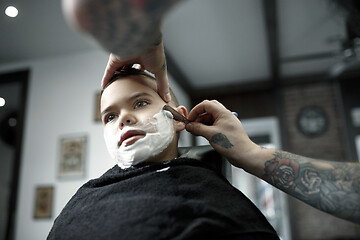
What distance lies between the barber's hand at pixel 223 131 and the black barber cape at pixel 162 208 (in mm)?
90

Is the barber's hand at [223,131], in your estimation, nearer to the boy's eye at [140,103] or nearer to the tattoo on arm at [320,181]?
the tattoo on arm at [320,181]

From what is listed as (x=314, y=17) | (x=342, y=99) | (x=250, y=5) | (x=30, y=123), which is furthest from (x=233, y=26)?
(x=30, y=123)

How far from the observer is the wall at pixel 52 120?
0.87 metres

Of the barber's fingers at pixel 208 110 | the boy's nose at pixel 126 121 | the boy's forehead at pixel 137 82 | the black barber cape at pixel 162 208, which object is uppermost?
the boy's forehead at pixel 137 82

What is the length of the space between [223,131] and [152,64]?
0.44 meters

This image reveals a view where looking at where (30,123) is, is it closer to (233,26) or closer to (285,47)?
(233,26)

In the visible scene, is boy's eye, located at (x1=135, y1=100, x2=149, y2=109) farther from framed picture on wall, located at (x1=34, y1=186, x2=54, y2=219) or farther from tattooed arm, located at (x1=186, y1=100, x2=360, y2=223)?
framed picture on wall, located at (x1=34, y1=186, x2=54, y2=219)

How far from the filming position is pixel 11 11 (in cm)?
66

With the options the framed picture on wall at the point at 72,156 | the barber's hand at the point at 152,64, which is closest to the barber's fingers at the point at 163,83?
the barber's hand at the point at 152,64

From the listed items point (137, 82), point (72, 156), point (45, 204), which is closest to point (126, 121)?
point (137, 82)

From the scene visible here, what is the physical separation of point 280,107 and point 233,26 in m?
2.17

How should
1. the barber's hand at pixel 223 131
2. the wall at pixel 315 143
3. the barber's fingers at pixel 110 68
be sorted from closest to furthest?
the barber's fingers at pixel 110 68 → the barber's hand at pixel 223 131 → the wall at pixel 315 143

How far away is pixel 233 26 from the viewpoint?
3545 mm

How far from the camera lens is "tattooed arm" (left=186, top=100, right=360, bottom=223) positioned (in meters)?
0.83
